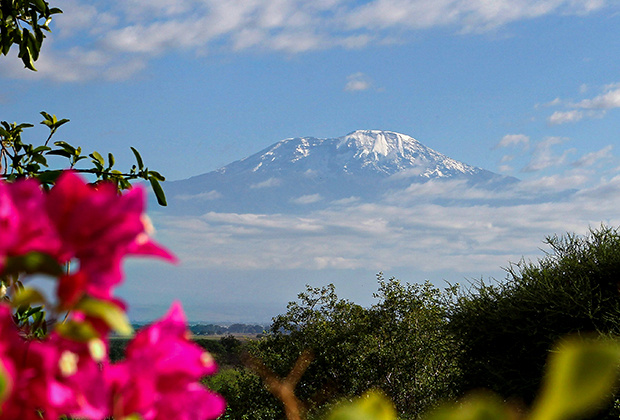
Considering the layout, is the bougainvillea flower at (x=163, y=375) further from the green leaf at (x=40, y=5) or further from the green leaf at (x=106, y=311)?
the green leaf at (x=40, y=5)

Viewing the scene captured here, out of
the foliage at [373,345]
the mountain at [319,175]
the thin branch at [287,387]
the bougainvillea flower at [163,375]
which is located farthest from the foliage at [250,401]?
the mountain at [319,175]

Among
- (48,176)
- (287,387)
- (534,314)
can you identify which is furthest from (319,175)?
(287,387)

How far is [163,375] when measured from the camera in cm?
45

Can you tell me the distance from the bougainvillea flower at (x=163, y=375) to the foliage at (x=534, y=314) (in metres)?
9.44

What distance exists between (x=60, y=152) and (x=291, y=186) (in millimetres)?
180894

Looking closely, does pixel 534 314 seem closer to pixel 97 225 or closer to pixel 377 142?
pixel 97 225

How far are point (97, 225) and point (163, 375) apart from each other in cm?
12

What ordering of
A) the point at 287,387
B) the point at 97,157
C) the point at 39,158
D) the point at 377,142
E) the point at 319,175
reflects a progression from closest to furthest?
the point at 287,387, the point at 97,157, the point at 39,158, the point at 319,175, the point at 377,142

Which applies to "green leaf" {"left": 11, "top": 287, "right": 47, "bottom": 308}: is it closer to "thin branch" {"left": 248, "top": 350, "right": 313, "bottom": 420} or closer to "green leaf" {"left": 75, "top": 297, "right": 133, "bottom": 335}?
"green leaf" {"left": 75, "top": 297, "right": 133, "bottom": 335}

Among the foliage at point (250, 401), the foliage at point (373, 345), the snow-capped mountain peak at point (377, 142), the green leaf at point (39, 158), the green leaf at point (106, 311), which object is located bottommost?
the foliage at point (250, 401)

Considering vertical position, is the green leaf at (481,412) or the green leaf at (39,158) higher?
the green leaf at (39,158)

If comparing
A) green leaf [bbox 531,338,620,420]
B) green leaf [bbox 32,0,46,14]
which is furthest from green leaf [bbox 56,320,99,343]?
green leaf [bbox 32,0,46,14]

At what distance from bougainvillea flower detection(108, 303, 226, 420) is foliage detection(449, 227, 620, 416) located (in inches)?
371

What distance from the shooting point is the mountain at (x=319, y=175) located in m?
176
